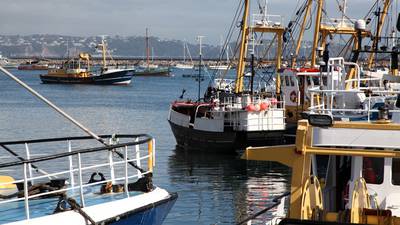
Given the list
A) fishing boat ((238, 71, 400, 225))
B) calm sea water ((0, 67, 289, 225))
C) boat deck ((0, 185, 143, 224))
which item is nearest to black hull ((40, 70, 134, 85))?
calm sea water ((0, 67, 289, 225))

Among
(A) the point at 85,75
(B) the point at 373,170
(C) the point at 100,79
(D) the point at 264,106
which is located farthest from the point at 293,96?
(C) the point at 100,79

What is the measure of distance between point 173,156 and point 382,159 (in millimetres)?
27706

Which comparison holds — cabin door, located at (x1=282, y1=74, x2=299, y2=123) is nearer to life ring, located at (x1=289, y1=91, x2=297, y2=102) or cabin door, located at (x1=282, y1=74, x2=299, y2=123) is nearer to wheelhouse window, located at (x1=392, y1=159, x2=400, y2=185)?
life ring, located at (x1=289, y1=91, x2=297, y2=102)

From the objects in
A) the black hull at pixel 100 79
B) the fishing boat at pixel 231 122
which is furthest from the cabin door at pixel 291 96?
the black hull at pixel 100 79

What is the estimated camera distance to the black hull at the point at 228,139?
37.6 metres

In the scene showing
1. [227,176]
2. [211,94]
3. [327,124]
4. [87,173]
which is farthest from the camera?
[211,94]

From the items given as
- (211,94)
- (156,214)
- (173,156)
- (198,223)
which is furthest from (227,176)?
(156,214)

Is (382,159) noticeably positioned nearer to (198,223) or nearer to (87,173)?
(198,223)

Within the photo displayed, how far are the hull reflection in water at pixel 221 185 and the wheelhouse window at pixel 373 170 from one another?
7.66 meters

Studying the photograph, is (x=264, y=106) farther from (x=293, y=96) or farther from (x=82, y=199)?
(x=82, y=199)

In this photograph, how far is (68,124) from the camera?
A: 178ft

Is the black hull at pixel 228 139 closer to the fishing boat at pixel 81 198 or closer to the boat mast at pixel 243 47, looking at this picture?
the boat mast at pixel 243 47

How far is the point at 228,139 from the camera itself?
125 feet

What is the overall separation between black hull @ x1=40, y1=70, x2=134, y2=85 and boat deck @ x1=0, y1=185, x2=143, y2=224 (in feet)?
368
